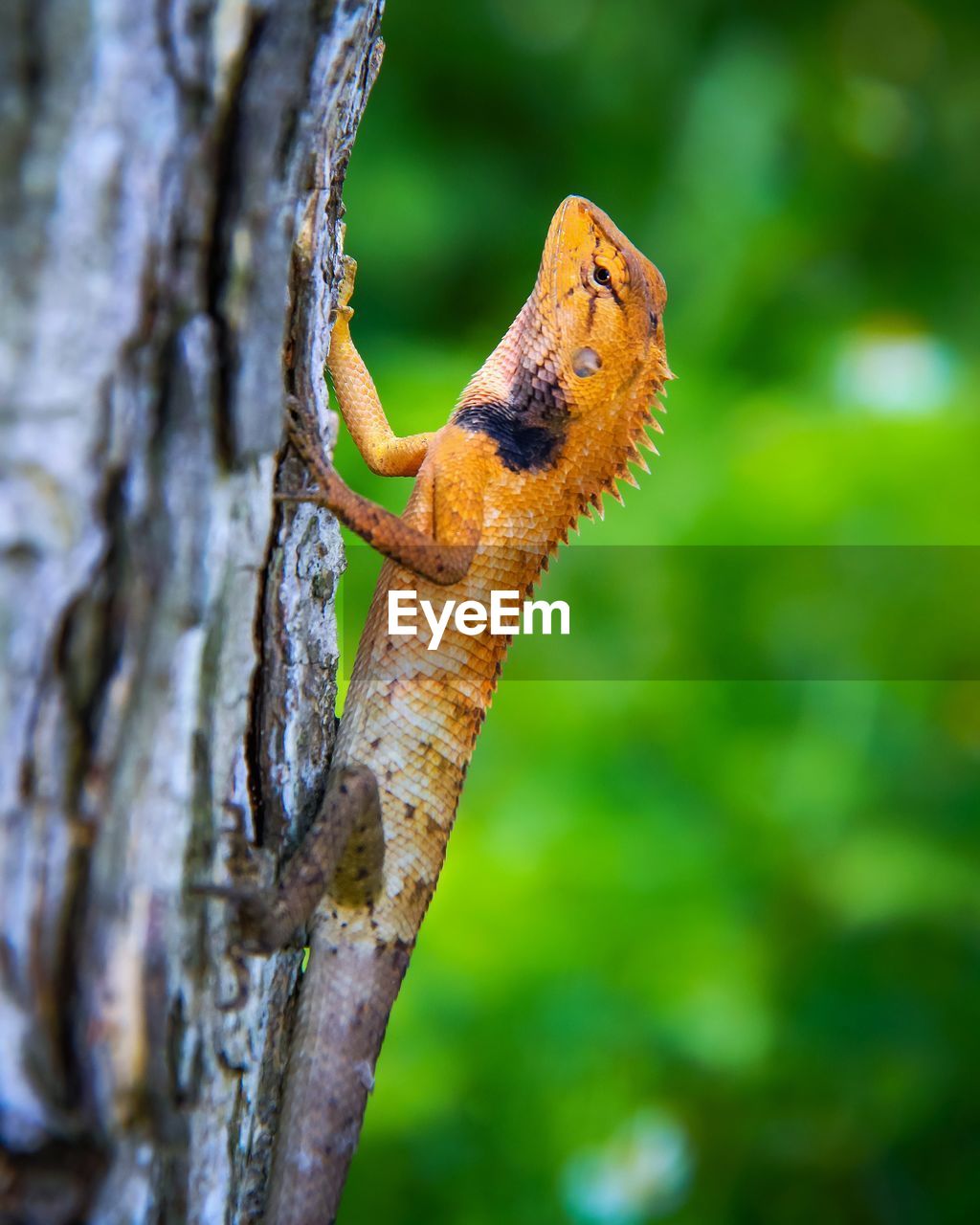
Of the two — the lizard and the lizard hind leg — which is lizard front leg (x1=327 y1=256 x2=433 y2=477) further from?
the lizard hind leg

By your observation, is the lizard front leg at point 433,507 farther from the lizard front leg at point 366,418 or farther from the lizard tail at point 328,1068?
the lizard tail at point 328,1068

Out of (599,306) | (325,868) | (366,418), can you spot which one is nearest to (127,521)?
(325,868)

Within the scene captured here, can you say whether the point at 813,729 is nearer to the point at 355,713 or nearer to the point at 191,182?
the point at 355,713

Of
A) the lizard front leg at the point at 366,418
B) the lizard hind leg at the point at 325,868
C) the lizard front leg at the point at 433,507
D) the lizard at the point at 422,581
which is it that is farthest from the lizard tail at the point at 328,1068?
the lizard front leg at the point at 366,418

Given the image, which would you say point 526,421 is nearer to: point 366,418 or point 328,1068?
point 366,418

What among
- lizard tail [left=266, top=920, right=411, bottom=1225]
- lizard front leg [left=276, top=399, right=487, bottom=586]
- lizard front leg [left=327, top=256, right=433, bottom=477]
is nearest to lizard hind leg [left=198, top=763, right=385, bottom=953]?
lizard tail [left=266, top=920, right=411, bottom=1225]

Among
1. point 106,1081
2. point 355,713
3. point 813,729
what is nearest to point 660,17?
point 813,729
